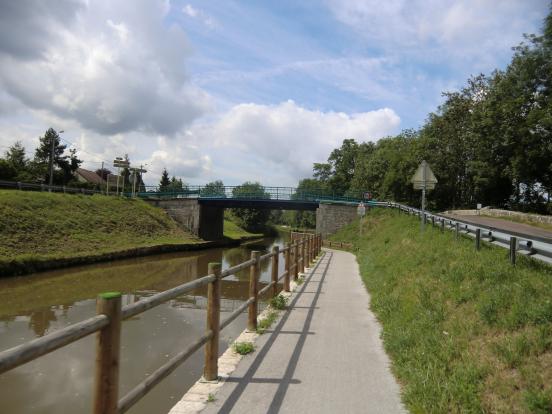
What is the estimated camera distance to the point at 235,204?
50.1m

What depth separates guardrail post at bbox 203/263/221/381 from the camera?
5.07 meters

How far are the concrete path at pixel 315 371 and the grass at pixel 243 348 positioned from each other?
0.40ft

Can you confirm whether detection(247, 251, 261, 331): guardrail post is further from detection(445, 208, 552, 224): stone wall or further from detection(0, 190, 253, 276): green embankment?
detection(445, 208, 552, 224): stone wall

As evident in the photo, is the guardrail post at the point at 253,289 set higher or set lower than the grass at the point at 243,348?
higher

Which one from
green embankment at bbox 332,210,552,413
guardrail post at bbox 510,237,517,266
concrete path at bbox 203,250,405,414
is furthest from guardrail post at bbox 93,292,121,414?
guardrail post at bbox 510,237,517,266

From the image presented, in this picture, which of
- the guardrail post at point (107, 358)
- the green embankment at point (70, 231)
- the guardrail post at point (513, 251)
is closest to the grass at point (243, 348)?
the guardrail post at point (107, 358)

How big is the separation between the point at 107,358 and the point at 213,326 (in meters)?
2.21

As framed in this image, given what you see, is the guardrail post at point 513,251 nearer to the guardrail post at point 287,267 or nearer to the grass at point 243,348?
the grass at point 243,348

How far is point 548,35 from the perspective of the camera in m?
32.9

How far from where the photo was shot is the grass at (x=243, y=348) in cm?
616

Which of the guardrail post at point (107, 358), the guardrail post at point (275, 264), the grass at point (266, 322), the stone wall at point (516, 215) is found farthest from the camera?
the stone wall at point (516, 215)

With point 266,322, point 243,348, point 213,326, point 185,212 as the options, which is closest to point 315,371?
point 243,348

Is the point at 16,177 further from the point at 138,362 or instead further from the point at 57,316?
the point at 138,362

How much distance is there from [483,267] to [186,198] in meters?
45.5
